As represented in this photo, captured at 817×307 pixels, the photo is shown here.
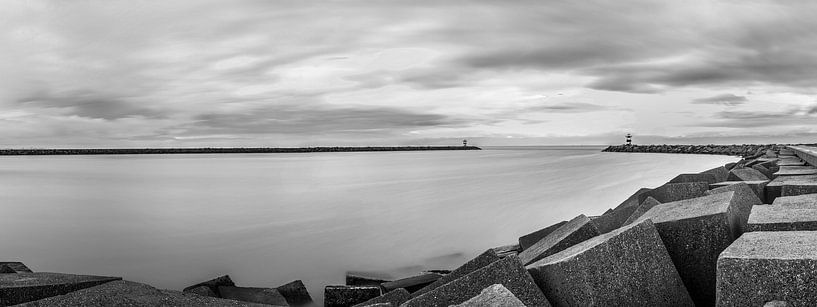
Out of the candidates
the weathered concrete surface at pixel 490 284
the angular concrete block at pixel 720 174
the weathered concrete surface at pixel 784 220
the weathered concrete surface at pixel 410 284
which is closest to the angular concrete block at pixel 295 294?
the weathered concrete surface at pixel 410 284

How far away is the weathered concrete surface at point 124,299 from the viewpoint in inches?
109

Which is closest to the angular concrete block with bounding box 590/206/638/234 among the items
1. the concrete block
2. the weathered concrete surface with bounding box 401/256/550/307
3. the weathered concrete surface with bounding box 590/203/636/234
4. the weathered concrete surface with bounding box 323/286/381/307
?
the weathered concrete surface with bounding box 590/203/636/234

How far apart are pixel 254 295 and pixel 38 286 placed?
4.52ft

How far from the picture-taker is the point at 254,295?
412 centimetres

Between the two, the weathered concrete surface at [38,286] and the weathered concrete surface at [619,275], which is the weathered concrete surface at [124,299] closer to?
the weathered concrete surface at [38,286]

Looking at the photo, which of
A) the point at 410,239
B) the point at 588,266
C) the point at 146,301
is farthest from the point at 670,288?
the point at 410,239

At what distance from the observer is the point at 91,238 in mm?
8234

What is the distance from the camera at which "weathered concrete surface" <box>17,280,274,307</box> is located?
2.77 meters

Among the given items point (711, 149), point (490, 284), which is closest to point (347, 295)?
point (490, 284)

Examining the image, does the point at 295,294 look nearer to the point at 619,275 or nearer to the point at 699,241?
the point at 619,275

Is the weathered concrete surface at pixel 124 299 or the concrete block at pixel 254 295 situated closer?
the weathered concrete surface at pixel 124 299

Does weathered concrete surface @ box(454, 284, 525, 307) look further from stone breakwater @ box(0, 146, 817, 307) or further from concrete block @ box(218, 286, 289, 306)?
concrete block @ box(218, 286, 289, 306)

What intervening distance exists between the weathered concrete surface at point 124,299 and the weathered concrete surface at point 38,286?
0.60m

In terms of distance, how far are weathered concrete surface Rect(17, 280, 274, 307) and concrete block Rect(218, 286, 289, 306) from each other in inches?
39.9
